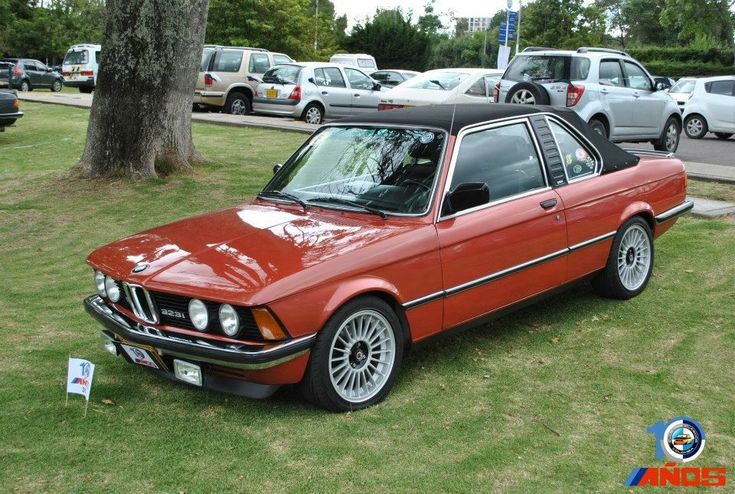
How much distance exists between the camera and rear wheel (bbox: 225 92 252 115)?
21672mm

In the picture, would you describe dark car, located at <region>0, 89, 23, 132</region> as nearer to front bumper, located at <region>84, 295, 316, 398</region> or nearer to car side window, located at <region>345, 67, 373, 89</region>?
car side window, located at <region>345, 67, 373, 89</region>

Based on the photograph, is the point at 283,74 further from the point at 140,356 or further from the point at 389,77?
the point at 140,356

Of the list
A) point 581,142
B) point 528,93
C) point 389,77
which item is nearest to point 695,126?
point 528,93

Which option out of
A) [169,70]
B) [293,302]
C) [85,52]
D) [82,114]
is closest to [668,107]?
[169,70]

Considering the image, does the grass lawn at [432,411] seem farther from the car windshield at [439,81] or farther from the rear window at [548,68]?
the car windshield at [439,81]

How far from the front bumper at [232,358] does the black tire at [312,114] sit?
15.8 meters

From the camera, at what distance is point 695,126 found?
66.2ft

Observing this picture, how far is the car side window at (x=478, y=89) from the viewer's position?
16.1 m

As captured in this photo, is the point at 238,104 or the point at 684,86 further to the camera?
the point at 684,86

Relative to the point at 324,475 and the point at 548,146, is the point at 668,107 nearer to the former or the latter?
the point at 548,146

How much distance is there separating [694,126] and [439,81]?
7.58m

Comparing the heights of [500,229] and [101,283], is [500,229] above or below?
above

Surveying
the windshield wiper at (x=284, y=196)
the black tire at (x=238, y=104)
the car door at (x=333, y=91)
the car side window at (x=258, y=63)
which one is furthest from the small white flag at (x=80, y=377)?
the car side window at (x=258, y=63)

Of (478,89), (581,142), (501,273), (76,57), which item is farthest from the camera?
(76,57)
